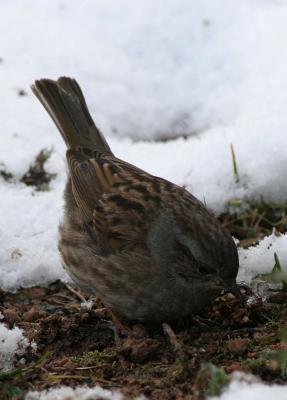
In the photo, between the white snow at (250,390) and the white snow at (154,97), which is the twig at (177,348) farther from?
the white snow at (154,97)

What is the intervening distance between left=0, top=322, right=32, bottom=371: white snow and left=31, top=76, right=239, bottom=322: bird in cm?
58

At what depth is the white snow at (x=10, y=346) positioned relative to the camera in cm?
402

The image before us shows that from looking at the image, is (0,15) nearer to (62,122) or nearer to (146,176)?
(62,122)

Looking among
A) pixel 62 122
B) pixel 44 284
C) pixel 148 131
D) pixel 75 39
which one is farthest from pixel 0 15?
pixel 44 284

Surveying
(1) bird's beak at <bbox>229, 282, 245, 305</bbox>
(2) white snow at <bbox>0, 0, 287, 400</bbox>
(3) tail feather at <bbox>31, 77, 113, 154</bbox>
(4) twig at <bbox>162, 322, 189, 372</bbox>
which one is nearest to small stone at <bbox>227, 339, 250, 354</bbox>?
(4) twig at <bbox>162, 322, 189, 372</bbox>

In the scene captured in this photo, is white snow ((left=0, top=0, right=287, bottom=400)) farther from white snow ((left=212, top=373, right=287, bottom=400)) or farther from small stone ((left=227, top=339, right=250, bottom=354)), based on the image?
white snow ((left=212, top=373, right=287, bottom=400))

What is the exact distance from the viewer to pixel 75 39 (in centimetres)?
765

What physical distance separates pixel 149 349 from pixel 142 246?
74cm

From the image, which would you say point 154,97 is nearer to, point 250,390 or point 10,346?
point 10,346

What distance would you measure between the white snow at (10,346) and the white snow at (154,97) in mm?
1055

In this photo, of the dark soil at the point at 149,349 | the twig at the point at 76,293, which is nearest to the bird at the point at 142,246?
the dark soil at the point at 149,349

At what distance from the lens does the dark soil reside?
11.4 ft

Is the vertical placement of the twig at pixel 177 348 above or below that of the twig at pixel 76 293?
below

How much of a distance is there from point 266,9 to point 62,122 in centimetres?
289
